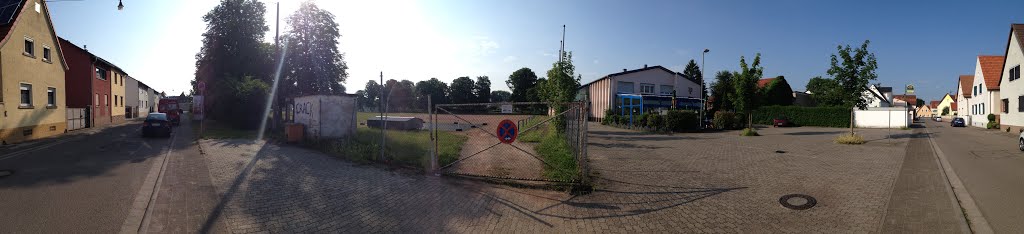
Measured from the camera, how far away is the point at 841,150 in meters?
14.7

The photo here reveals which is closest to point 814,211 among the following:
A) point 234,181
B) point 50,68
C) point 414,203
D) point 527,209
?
point 527,209

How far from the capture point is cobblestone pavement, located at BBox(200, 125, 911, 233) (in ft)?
18.0

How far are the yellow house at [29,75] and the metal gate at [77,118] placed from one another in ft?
3.72

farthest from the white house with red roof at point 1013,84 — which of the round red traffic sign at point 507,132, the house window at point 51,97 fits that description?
the house window at point 51,97

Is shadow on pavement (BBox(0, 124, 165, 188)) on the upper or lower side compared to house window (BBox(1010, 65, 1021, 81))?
lower

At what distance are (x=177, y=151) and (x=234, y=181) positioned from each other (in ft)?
24.3

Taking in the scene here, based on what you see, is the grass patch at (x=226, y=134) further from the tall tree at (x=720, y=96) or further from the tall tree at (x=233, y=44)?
the tall tree at (x=720, y=96)

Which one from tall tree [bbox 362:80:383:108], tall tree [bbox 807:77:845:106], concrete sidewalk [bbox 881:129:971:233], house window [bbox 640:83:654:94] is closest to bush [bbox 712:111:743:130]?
tall tree [bbox 807:77:845:106]

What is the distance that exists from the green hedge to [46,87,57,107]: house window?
48114 mm

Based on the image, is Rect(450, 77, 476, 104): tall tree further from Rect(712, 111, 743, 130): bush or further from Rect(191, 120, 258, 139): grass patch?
Rect(191, 120, 258, 139): grass patch

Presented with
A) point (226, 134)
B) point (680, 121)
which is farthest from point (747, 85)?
point (226, 134)

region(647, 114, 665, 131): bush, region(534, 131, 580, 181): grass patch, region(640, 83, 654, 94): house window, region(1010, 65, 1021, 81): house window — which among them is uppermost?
region(640, 83, 654, 94): house window

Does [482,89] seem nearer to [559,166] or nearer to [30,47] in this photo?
[30,47]

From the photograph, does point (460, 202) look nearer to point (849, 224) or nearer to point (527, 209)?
point (527, 209)
